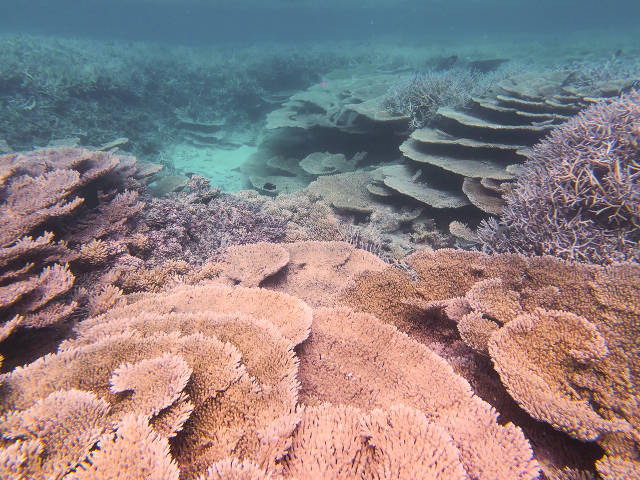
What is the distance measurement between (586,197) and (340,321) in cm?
350

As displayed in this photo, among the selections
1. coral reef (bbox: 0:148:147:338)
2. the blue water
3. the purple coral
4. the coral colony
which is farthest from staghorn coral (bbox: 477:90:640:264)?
the blue water

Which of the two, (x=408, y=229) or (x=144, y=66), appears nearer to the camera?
(x=408, y=229)

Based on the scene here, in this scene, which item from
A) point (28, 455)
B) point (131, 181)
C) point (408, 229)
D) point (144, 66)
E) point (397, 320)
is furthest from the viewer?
point (144, 66)

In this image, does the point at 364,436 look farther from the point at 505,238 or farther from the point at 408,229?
the point at 408,229

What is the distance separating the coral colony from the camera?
1.50 m

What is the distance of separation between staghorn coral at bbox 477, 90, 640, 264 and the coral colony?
0.09 ft

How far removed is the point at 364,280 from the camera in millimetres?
3184

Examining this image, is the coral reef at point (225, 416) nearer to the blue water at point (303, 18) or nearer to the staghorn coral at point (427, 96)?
the staghorn coral at point (427, 96)

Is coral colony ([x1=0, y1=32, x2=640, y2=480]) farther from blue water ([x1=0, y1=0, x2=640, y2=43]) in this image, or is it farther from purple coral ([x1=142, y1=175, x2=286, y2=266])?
blue water ([x1=0, y1=0, x2=640, y2=43])

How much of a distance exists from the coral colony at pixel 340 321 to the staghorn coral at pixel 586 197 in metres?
0.03

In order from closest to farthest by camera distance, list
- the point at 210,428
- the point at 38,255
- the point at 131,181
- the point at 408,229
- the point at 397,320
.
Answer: the point at 210,428
the point at 397,320
the point at 38,255
the point at 131,181
the point at 408,229

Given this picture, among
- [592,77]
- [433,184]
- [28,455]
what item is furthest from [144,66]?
[28,455]

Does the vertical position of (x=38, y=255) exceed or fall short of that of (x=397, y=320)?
it exceeds it

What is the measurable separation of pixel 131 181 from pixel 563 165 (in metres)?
6.30
